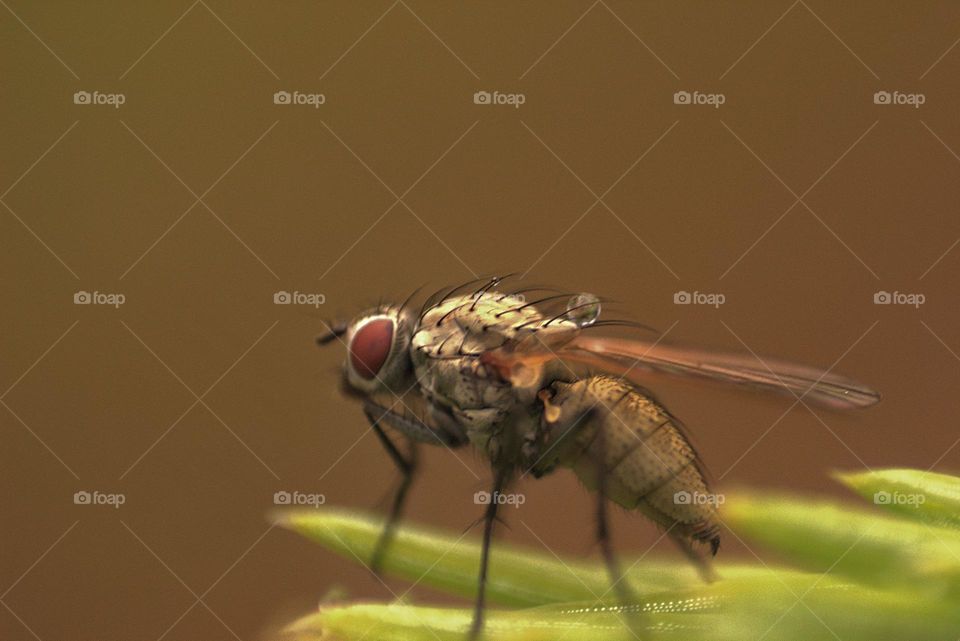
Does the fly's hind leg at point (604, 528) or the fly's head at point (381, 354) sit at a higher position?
the fly's head at point (381, 354)

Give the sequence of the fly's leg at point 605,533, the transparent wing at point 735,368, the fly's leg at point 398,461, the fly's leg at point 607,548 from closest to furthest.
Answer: the fly's leg at point 607,548
the fly's leg at point 605,533
the transparent wing at point 735,368
the fly's leg at point 398,461

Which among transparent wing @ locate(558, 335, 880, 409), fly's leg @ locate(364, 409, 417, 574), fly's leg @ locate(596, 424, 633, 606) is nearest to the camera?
fly's leg @ locate(596, 424, 633, 606)

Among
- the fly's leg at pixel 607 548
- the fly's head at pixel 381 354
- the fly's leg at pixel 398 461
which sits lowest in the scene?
the fly's leg at pixel 607 548

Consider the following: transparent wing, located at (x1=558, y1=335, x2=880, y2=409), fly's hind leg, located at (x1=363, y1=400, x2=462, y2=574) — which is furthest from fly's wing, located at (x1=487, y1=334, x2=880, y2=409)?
fly's hind leg, located at (x1=363, y1=400, x2=462, y2=574)

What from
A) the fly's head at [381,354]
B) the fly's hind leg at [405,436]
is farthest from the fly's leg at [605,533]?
the fly's head at [381,354]

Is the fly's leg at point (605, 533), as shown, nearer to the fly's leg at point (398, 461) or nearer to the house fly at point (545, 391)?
the house fly at point (545, 391)

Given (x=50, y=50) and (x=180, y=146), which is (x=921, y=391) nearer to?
(x=180, y=146)

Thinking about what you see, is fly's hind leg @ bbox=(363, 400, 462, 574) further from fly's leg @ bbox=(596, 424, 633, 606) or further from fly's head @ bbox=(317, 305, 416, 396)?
fly's leg @ bbox=(596, 424, 633, 606)

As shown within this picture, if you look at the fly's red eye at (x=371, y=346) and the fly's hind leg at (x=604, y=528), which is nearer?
the fly's hind leg at (x=604, y=528)

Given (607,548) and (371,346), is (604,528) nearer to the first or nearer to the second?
(607,548)
